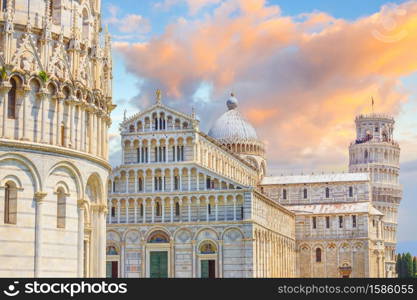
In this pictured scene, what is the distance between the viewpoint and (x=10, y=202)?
39.9 m

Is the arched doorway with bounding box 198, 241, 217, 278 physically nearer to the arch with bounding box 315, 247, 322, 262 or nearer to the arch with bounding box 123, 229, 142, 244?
the arch with bounding box 123, 229, 142, 244

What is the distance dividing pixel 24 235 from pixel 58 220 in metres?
2.58

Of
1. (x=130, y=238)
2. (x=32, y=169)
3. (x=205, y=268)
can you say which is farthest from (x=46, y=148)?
(x=130, y=238)

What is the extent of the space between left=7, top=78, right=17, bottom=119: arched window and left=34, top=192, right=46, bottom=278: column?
4.14 meters

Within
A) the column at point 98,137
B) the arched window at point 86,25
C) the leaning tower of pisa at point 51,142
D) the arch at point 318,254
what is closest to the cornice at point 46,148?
the leaning tower of pisa at point 51,142

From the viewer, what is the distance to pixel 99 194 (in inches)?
1800

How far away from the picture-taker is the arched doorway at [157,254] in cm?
8612

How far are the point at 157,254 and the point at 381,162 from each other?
6882cm

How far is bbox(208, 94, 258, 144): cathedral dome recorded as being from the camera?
117m

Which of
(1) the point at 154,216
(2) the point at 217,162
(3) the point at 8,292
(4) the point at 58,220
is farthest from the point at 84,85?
(2) the point at 217,162

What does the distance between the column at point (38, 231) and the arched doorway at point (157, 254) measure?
152 feet

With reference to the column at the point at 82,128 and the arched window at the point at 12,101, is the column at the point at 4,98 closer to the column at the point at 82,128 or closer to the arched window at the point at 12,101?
the arched window at the point at 12,101

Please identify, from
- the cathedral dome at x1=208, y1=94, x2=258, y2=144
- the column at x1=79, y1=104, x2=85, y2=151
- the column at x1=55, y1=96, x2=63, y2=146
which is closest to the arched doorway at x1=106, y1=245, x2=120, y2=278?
the cathedral dome at x1=208, y1=94, x2=258, y2=144

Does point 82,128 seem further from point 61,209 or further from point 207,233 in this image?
point 207,233
